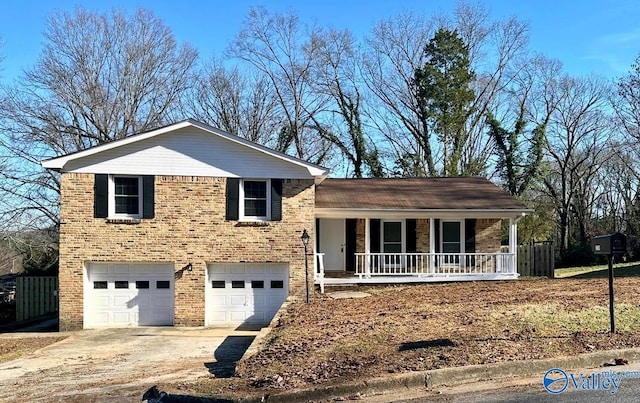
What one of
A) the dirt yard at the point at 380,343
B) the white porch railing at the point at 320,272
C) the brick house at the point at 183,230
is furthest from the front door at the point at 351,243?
the dirt yard at the point at 380,343

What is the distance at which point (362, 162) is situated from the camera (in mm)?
39438

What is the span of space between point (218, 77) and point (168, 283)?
25.3 metres

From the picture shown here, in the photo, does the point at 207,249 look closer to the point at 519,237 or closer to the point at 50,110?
the point at 50,110

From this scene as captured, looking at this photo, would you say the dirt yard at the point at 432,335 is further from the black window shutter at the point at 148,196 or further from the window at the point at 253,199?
the black window shutter at the point at 148,196

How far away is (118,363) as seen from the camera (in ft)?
40.4

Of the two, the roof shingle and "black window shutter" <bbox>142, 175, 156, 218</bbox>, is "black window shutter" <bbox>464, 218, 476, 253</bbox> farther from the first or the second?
"black window shutter" <bbox>142, 175, 156, 218</bbox>

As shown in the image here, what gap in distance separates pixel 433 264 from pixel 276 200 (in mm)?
5791

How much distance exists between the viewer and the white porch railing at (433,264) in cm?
1962

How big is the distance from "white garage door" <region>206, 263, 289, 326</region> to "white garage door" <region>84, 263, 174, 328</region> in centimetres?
139

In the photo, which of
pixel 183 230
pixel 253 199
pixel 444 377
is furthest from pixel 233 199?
pixel 444 377

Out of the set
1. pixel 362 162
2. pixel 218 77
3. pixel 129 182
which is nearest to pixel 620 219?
pixel 362 162

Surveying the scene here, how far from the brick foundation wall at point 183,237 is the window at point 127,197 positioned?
0.45 meters

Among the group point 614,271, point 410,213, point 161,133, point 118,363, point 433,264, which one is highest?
point 161,133

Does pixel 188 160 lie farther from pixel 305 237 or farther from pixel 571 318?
pixel 571 318
